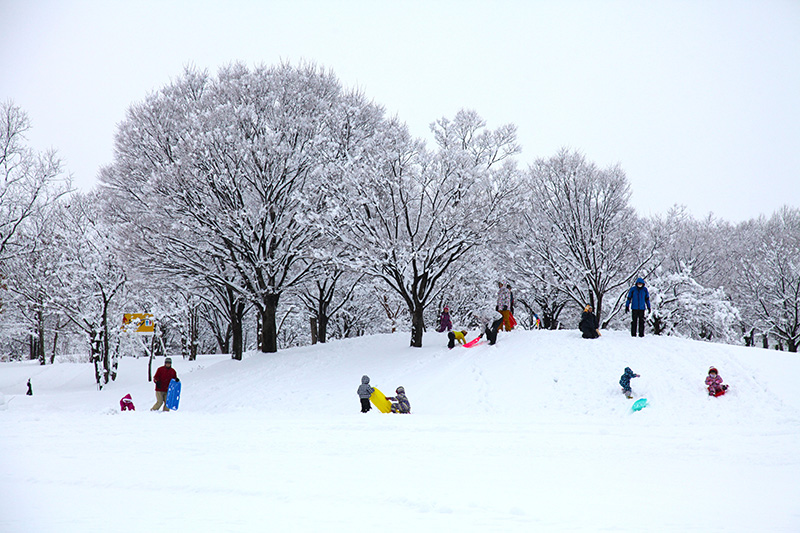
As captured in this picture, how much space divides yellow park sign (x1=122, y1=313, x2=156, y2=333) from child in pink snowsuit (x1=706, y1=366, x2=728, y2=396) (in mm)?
25720

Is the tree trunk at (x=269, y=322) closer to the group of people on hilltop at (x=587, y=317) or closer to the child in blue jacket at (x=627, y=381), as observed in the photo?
the group of people on hilltop at (x=587, y=317)

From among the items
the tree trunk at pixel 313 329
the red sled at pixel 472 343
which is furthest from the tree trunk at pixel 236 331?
the red sled at pixel 472 343

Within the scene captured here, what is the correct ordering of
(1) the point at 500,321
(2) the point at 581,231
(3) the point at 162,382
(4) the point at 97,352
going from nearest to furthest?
(3) the point at 162,382 < (1) the point at 500,321 < (4) the point at 97,352 < (2) the point at 581,231

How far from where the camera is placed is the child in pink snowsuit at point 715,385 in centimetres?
1211

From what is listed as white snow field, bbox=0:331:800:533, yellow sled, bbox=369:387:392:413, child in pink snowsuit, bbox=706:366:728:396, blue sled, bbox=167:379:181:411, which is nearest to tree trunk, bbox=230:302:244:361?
white snow field, bbox=0:331:800:533

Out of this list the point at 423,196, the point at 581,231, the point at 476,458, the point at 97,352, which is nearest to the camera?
the point at 476,458

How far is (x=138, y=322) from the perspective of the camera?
26250 mm

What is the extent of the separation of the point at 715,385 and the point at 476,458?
8294 mm

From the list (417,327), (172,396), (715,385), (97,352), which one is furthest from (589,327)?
(97,352)

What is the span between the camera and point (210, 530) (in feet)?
15.2

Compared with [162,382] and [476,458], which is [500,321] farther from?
[162,382]

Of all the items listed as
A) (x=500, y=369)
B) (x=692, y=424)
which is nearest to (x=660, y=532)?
(x=692, y=424)

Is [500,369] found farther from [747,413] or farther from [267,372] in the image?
[267,372]

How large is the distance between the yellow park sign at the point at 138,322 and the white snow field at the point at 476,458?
12.0 meters
